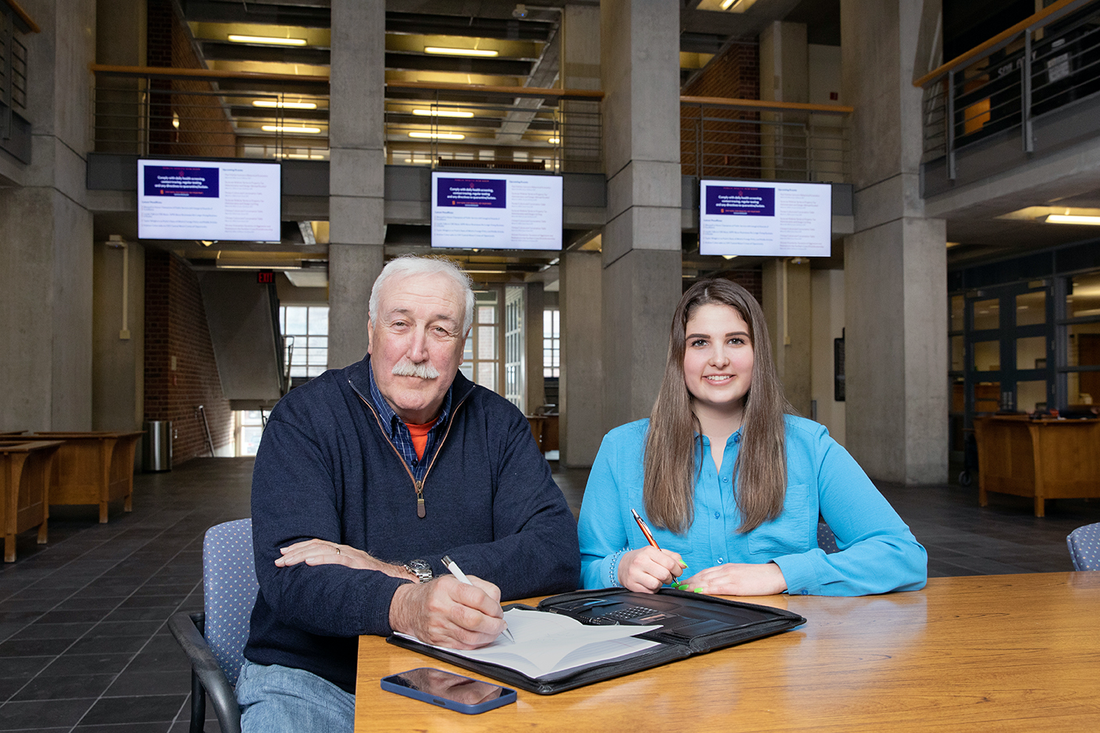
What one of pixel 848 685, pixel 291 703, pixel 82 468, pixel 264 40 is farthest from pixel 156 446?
pixel 848 685

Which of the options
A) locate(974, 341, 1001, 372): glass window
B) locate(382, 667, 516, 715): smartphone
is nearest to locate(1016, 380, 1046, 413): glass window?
locate(974, 341, 1001, 372): glass window

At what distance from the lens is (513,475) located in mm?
1688

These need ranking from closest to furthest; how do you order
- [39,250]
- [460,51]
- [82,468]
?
[82,468] → [39,250] → [460,51]

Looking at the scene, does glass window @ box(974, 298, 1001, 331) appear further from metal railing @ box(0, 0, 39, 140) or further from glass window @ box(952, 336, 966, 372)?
metal railing @ box(0, 0, 39, 140)

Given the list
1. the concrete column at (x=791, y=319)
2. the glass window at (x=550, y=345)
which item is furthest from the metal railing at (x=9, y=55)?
the glass window at (x=550, y=345)

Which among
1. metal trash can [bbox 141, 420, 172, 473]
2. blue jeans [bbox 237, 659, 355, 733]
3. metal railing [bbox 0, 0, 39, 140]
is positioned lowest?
metal trash can [bbox 141, 420, 172, 473]

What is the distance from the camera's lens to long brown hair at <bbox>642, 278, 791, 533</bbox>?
5.44 feet

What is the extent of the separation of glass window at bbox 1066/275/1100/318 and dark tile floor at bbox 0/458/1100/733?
9.55ft

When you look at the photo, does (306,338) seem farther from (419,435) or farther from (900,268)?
(419,435)

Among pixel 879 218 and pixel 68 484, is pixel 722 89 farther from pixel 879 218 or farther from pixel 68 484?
pixel 68 484

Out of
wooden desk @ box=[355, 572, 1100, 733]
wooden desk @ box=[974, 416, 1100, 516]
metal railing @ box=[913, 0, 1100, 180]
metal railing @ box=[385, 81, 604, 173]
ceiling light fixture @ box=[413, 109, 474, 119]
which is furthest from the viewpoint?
ceiling light fixture @ box=[413, 109, 474, 119]

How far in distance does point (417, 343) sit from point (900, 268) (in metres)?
8.41

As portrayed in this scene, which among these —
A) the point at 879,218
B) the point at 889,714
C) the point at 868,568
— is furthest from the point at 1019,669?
the point at 879,218

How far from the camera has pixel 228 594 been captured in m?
1.66
